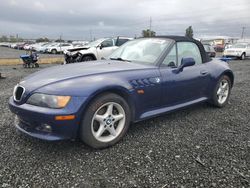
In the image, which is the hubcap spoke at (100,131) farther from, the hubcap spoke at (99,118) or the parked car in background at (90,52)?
the parked car in background at (90,52)

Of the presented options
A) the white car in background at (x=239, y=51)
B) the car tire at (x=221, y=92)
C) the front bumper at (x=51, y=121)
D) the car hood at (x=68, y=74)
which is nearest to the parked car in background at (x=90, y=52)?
the car tire at (x=221, y=92)

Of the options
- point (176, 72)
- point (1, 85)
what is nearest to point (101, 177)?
point (176, 72)

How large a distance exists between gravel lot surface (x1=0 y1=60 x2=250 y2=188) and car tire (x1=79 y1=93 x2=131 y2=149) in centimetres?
14

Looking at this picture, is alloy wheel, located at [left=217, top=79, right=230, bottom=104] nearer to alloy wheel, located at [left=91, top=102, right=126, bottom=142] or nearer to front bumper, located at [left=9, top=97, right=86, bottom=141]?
alloy wheel, located at [left=91, top=102, right=126, bottom=142]

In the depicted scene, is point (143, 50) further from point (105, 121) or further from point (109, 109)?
point (105, 121)

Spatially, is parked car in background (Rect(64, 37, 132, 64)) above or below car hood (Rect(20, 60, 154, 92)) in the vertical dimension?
above

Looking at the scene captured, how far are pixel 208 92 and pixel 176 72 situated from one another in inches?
44.2

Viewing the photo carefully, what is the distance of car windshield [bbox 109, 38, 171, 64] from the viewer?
3409mm

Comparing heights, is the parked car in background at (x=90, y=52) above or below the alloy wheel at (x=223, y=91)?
above

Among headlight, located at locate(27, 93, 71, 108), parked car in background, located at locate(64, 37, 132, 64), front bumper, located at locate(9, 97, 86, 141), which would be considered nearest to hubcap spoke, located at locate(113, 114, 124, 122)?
front bumper, located at locate(9, 97, 86, 141)

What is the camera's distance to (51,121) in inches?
90.3

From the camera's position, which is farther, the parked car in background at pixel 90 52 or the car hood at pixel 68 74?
the parked car in background at pixel 90 52

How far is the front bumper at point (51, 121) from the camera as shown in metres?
2.30

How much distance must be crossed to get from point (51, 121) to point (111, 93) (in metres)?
0.79
